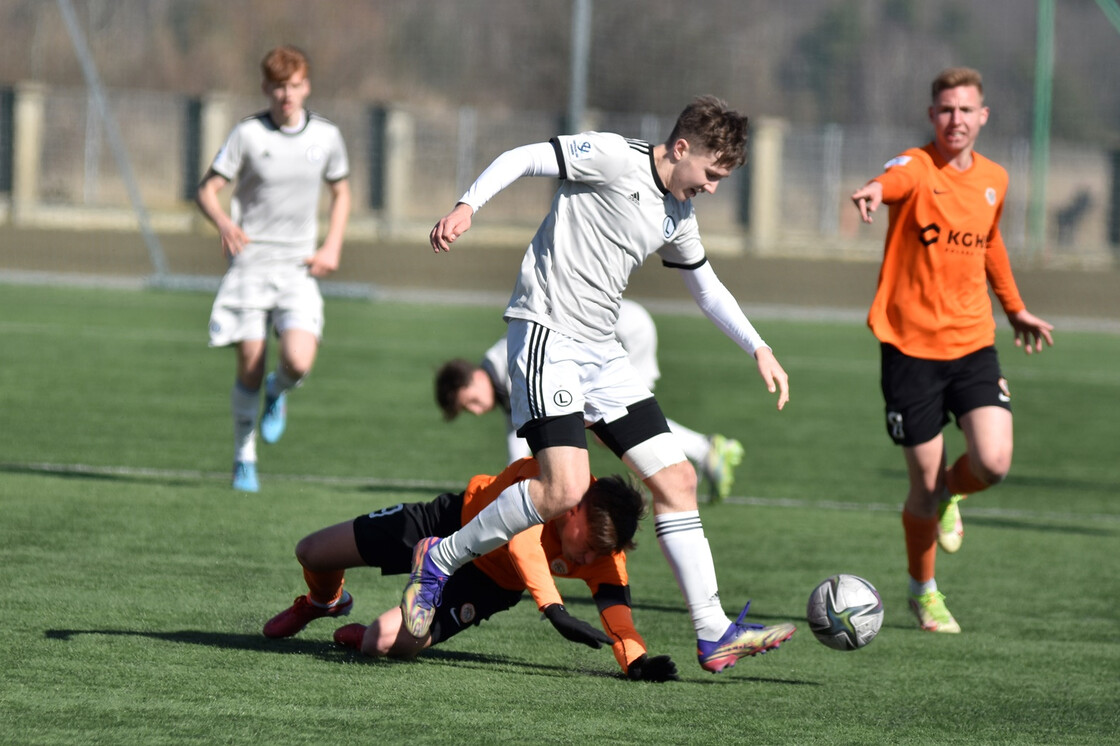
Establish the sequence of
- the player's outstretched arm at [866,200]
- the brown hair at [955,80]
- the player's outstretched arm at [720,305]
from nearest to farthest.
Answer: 1. the player's outstretched arm at [720,305]
2. the player's outstretched arm at [866,200]
3. the brown hair at [955,80]

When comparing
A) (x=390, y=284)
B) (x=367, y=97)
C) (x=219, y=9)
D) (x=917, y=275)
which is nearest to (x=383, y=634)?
(x=917, y=275)

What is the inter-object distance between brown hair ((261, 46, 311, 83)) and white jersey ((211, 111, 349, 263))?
1.35 feet

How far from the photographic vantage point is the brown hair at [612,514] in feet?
16.1

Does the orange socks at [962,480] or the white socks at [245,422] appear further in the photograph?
the white socks at [245,422]

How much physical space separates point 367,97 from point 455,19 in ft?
10.5

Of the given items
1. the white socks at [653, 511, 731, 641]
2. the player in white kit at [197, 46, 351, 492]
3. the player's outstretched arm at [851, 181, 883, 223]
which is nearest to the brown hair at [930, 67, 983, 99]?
the player's outstretched arm at [851, 181, 883, 223]

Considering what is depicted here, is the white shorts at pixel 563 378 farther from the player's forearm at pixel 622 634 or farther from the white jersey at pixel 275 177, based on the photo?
the white jersey at pixel 275 177

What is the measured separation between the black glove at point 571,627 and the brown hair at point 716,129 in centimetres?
147

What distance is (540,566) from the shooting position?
16.3 ft

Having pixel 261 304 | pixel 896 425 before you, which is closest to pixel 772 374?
pixel 896 425

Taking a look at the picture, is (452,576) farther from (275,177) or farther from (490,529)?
(275,177)

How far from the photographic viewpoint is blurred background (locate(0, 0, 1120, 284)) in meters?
30.6

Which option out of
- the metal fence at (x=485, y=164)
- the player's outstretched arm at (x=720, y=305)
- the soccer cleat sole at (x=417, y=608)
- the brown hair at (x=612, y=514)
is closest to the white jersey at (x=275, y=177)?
the player's outstretched arm at (x=720, y=305)

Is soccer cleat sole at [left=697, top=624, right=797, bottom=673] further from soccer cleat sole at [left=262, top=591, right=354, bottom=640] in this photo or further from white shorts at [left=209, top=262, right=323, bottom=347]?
white shorts at [left=209, top=262, right=323, bottom=347]
